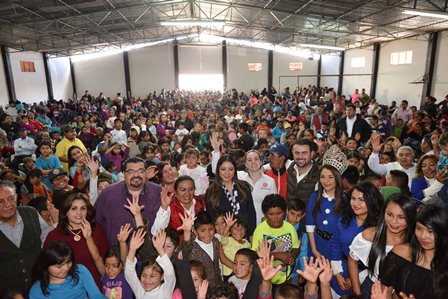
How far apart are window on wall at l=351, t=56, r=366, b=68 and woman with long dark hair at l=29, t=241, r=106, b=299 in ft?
63.1

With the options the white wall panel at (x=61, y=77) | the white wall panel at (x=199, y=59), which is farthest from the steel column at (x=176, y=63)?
the white wall panel at (x=61, y=77)

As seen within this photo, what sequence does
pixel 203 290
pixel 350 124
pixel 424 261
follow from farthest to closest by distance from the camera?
pixel 350 124 → pixel 203 290 → pixel 424 261

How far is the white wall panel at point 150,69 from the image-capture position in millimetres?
22281

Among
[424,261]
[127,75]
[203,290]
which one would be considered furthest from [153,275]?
[127,75]

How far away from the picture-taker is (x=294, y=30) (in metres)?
15.1

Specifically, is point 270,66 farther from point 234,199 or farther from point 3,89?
point 234,199

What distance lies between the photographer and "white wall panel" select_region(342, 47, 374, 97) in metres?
17.5

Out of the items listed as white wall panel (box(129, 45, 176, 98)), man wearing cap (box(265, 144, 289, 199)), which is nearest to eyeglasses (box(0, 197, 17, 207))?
man wearing cap (box(265, 144, 289, 199))

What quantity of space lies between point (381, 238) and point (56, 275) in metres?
2.37

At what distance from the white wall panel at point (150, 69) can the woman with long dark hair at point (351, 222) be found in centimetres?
2156

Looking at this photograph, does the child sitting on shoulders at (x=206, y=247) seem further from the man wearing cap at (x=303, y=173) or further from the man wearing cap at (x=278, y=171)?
the man wearing cap at (x=278, y=171)

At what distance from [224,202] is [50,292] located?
5.71ft

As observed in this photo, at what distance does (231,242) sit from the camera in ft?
9.91

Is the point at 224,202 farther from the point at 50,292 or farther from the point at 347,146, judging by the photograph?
the point at 347,146
